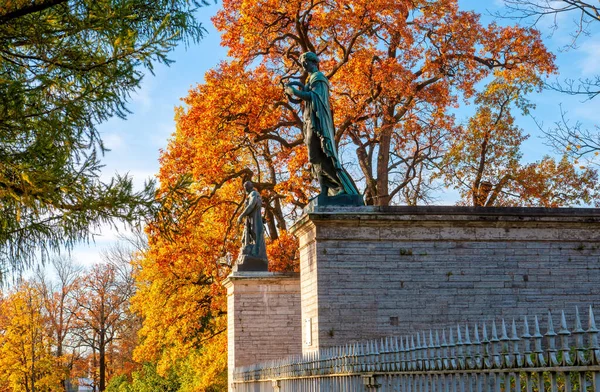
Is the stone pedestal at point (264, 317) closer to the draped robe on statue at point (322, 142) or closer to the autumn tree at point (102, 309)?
the draped robe on statue at point (322, 142)

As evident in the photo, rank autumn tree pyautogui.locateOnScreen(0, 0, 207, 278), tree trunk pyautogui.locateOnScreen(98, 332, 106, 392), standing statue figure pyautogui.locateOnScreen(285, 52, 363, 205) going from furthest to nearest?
tree trunk pyautogui.locateOnScreen(98, 332, 106, 392) → standing statue figure pyautogui.locateOnScreen(285, 52, 363, 205) → autumn tree pyautogui.locateOnScreen(0, 0, 207, 278)

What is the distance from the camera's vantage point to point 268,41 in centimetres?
2431

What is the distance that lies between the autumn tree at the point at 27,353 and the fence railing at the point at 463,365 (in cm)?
3427

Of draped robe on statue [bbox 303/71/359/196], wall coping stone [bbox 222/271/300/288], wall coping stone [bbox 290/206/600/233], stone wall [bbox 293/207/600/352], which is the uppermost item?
draped robe on statue [bbox 303/71/359/196]

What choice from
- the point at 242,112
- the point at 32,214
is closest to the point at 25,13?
the point at 32,214

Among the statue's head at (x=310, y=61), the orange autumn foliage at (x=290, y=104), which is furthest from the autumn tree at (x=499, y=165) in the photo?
the statue's head at (x=310, y=61)

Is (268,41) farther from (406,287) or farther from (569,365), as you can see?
(569,365)

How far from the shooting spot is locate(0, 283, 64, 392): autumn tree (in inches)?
1688

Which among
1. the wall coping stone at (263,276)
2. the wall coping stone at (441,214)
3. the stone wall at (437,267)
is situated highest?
the wall coping stone at (263,276)

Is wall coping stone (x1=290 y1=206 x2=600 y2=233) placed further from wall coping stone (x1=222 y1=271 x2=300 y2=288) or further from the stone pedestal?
the stone pedestal

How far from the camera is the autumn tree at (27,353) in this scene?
42875 mm

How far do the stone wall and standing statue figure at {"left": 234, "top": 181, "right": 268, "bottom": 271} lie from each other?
7.08 m

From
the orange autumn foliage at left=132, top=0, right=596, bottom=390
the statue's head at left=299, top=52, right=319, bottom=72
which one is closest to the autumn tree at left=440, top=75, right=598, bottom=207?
the orange autumn foliage at left=132, top=0, right=596, bottom=390

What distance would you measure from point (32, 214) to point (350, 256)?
5.44m
